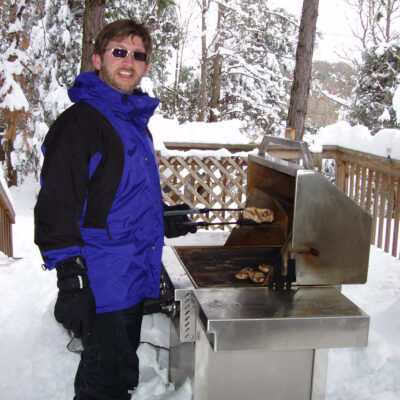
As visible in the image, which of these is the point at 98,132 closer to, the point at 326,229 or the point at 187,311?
the point at 187,311

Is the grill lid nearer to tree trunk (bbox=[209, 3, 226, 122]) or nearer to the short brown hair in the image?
the short brown hair

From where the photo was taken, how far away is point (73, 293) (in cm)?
179

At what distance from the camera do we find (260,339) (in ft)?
5.88

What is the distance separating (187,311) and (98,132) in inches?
35.3

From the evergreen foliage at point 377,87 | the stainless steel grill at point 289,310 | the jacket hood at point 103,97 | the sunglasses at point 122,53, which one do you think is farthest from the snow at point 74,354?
the evergreen foliage at point 377,87

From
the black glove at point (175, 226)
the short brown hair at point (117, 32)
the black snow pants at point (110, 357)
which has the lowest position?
the black snow pants at point (110, 357)

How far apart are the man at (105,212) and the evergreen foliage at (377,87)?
952 centimetres

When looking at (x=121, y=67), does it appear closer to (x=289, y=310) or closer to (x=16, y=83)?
(x=289, y=310)

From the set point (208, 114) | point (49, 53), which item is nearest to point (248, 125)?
point (208, 114)

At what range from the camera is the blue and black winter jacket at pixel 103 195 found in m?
1.80

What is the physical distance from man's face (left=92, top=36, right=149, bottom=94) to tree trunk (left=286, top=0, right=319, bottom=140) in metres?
4.45

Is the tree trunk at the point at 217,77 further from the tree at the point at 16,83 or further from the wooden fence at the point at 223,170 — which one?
the wooden fence at the point at 223,170

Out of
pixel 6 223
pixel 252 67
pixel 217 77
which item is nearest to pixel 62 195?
pixel 6 223

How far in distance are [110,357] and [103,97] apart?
1.16 m
